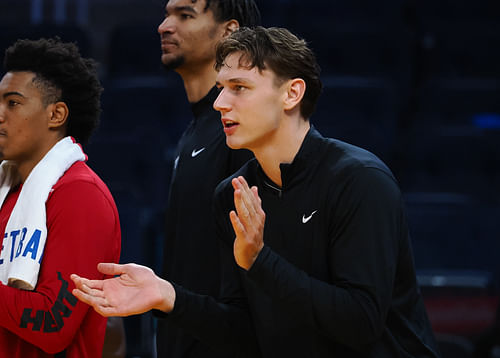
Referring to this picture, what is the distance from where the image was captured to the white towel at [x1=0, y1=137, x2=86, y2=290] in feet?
5.93

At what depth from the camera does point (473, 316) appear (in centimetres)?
402

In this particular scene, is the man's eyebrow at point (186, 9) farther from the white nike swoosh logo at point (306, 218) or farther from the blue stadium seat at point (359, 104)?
the blue stadium seat at point (359, 104)

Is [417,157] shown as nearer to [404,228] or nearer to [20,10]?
[404,228]

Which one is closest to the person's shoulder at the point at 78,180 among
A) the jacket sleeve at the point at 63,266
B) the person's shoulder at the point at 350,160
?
the jacket sleeve at the point at 63,266

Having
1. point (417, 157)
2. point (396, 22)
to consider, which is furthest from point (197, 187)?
point (396, 22)

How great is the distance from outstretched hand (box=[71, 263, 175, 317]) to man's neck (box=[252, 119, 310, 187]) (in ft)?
1.32

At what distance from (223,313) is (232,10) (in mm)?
1148

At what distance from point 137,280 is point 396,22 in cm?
497

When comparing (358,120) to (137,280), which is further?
(358,120)

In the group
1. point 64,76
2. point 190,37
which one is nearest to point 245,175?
point 64,76

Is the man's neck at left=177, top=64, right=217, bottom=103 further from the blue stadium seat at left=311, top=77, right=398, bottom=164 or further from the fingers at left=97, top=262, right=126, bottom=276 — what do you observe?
the blue stadium seat at left=311, top=77, right=398, bottom=164

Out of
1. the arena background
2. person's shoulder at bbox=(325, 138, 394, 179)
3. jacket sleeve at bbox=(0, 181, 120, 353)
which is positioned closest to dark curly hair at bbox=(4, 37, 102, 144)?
jacket sleeve at bbox=(0, 181, 120, 353)

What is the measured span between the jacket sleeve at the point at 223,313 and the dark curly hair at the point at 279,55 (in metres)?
0.36

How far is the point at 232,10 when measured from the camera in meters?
2.54
